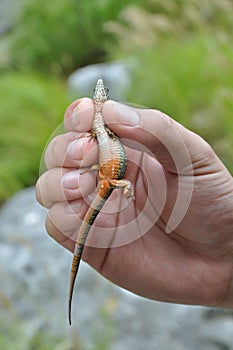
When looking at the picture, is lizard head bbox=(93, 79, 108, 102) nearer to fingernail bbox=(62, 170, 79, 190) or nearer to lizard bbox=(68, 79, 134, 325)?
lizard bbox=(68, 79, 134, 325)

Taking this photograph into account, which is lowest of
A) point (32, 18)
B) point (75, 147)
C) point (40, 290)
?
point (40, 290)

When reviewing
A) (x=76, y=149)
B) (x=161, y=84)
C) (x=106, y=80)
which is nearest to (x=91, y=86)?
(x=106, y=80)

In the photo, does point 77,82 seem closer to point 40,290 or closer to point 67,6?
point 67,6

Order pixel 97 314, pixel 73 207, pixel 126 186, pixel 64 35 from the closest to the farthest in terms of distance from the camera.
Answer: pixel 126 186 < pixel 73 207 < pixel 97 314 < pixel 64 35

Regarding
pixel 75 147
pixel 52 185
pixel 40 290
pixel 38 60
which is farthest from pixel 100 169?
pixel 38 60

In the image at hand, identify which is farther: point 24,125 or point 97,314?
point 24,125

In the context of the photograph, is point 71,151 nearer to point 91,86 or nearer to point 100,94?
point 100,94
